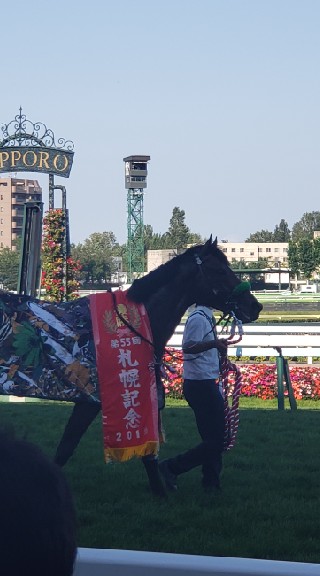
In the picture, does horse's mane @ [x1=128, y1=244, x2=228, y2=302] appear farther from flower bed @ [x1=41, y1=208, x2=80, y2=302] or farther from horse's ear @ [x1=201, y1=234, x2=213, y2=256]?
flower bed @ [x1=41, y1=208, x2=80, y2=302]

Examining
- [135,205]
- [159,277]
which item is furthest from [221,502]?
[135,205]

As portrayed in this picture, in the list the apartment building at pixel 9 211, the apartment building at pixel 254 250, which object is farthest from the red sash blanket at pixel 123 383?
the apartment building at pixel 9 211

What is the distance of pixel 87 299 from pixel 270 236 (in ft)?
440

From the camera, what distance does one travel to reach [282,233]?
139 metres

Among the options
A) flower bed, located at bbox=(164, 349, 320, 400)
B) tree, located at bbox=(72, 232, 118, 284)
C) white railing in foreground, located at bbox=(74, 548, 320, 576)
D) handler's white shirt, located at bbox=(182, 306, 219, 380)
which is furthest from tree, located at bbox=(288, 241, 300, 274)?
white railing in foreground, located at bbox=(74, 548, 320, 576)

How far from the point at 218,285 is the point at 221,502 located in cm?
147

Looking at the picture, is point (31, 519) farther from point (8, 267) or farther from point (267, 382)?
point (8, 267)

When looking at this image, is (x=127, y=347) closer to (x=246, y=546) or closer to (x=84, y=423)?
(x=84, y=423)

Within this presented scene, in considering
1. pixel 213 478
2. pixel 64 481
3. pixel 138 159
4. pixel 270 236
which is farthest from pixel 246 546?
pixel 270 236

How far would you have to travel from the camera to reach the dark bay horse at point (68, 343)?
6039mm

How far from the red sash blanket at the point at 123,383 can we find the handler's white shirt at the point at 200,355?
0.27 m

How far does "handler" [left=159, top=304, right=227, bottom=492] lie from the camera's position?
6098mm

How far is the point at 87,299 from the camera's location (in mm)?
6133

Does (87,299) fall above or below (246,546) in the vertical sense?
above
